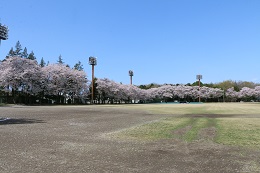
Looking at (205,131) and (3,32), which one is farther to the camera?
(3,32)

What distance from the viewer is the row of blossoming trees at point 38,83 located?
227 feet

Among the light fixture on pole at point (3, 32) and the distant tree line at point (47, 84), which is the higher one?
the light fixture on pole at point (3, 32)

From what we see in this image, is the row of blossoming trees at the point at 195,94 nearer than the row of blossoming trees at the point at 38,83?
No

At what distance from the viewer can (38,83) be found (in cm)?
7512

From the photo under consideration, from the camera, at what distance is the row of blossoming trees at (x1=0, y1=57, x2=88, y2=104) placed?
69188mm

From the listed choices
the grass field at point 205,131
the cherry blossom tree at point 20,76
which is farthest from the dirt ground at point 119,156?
the cherry blossom tree at point 20,76

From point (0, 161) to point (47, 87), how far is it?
238 ft

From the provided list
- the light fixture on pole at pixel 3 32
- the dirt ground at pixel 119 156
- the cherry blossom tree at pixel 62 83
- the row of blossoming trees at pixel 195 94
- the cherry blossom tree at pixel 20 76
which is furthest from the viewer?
the row of blossoming trees at pixel 195 94

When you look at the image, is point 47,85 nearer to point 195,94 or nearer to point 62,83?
point 62,83

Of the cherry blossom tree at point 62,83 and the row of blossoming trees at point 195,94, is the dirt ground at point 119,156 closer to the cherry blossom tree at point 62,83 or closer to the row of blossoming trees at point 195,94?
the cherry blossom tree at point 62,83

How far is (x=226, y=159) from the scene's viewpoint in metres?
8.19

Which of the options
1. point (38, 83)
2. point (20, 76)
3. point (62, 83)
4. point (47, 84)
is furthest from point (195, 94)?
point (20, 76)

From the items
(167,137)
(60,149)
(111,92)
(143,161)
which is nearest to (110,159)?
(143,161)

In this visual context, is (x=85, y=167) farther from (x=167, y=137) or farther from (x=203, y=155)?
(x=167, y=137)
